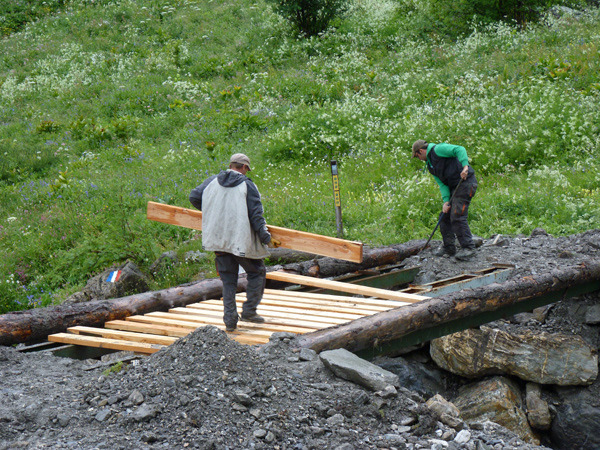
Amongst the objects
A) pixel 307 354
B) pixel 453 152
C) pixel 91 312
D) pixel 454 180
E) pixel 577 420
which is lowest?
pixel 577 420

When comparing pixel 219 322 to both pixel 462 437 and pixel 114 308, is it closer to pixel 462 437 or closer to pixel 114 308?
pixel 114 308

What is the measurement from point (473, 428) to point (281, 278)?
387 centimetres

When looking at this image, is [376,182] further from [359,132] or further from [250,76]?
[250,76]

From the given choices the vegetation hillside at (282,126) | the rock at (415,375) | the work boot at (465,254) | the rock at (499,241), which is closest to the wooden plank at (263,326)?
the rock at (415,375)

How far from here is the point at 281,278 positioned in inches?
313

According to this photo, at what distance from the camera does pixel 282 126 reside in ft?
50.8

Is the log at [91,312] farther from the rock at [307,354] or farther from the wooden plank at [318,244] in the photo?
the rock at [307,354]

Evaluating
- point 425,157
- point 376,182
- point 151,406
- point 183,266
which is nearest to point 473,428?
point 151,406

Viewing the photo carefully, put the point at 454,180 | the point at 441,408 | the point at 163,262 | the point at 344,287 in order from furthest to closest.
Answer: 1. the point at 163,262
2. the point at 454,180
3. the point at 344,287
4. the point at 441,408

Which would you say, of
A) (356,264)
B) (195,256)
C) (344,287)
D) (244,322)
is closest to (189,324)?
(244,322)

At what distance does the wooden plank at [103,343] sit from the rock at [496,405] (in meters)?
3.97

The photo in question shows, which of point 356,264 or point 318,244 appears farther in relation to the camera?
point 356,264

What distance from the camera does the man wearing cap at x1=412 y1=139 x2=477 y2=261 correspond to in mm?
8227

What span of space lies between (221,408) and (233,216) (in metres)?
1.90
